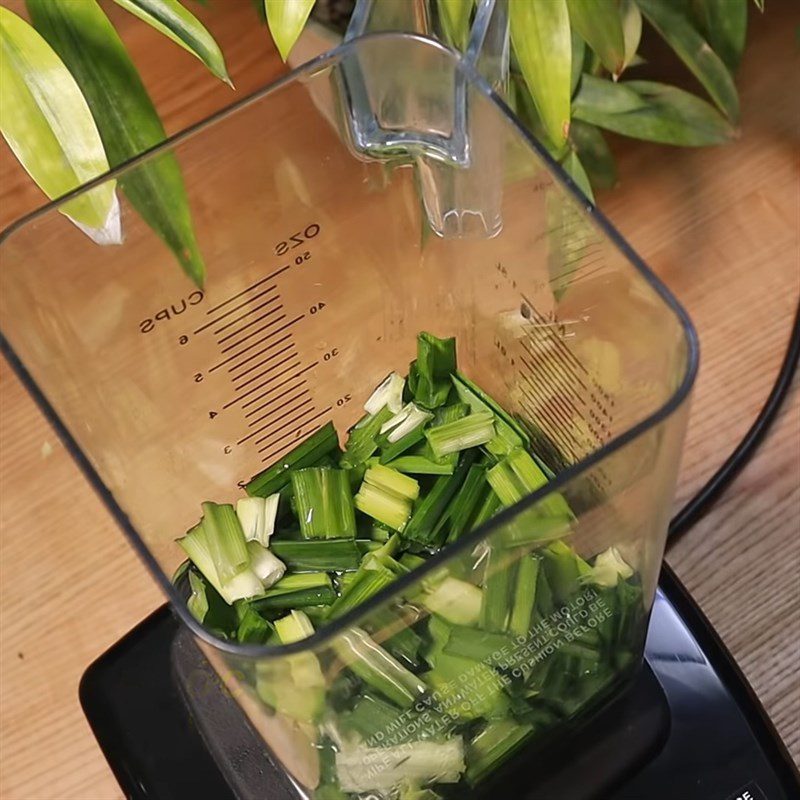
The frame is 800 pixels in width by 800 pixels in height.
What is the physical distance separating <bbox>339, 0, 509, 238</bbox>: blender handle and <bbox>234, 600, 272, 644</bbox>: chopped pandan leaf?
18cm

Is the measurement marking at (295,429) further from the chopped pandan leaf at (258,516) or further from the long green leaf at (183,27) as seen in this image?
the long green leaf at (183,27)

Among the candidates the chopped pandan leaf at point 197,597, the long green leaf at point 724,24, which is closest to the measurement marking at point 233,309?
the chopped pandan leaf at point 197,597

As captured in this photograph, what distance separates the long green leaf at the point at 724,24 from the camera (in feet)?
2.14

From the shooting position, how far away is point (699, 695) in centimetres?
52

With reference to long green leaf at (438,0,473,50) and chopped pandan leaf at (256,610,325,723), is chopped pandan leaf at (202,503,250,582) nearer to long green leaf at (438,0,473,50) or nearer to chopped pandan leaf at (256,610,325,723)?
chopped pandan leaf at (256,610,325,723)

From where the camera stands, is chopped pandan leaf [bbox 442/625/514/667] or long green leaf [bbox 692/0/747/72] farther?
long green leaf [bbox 692/0/747/72]

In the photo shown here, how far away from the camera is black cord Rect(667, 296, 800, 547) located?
2.00 feet

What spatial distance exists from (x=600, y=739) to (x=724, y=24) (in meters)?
0.40

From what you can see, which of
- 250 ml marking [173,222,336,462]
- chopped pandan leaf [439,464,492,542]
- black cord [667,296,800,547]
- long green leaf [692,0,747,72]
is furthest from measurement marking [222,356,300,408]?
long green leaf [692,0,747,72]

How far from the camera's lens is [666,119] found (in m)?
0.67

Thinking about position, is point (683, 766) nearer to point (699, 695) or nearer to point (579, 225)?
point (699, 695)

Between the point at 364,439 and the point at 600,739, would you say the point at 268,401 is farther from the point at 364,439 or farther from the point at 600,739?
the point at 600,739

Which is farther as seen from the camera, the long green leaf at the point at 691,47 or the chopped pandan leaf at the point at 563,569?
the long green leaf at the point at 691,47

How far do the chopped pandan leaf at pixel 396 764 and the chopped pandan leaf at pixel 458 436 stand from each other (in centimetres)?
12
